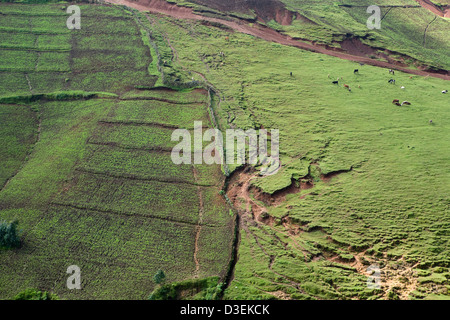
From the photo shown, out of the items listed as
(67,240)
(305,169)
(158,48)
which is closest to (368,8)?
(158,48)

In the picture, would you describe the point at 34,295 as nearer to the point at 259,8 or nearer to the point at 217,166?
the point at 217,166

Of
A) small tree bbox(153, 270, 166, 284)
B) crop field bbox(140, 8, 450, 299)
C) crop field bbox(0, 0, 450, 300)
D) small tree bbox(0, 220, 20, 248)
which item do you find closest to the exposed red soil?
crop field bbox(0, 0, 450, 300)

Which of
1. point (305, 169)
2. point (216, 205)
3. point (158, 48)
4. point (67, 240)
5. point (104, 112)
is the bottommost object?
point (67, 240)

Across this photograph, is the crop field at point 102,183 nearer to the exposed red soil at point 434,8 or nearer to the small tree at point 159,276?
the small tree at point 159,276

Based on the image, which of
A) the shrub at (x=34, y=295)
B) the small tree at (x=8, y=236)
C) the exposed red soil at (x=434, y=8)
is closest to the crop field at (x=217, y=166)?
the shrub at (x=34, y=295)

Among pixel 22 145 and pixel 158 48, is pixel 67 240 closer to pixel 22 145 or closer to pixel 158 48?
pixel 22 145

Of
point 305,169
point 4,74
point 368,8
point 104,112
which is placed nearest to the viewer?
point 305,169

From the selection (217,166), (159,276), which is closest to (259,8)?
(217,166)
